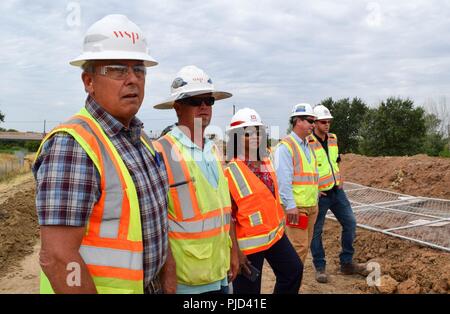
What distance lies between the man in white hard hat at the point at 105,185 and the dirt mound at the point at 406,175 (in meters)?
10.4

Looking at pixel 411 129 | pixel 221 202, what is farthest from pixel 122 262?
pixel 411 129

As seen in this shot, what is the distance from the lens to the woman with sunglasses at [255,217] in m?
3.77

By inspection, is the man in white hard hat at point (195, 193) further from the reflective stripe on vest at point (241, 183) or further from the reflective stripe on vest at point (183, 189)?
the reflective stripe on vest at point (241, 183)

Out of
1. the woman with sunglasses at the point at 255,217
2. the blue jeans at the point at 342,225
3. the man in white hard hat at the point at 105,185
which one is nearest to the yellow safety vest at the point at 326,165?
the blue jeans at the point at 342,225

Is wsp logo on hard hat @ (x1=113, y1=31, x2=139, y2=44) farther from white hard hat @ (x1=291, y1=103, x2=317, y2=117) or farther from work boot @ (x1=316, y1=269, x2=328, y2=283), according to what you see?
work boot @ (x1=316, y1=269, x2=328, y2=283)

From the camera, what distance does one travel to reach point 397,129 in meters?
23.5

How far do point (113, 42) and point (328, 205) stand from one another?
14.7 feet

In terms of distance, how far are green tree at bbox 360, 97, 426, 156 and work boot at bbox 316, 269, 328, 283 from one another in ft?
64.0

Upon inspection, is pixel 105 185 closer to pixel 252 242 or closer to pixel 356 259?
pixel 252 242

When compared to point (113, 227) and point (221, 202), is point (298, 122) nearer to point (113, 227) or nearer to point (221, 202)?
point (221, 202)

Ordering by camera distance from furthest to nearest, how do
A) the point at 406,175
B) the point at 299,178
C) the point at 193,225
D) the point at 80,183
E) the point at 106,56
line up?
the point at 406,175, the point at 299,178, the point at 193,225, the point at 106,56, the point at 80,183

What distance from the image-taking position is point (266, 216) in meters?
3.83

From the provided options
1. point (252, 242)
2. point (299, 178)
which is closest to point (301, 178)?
point (299, 178)

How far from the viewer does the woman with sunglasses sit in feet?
12.4
